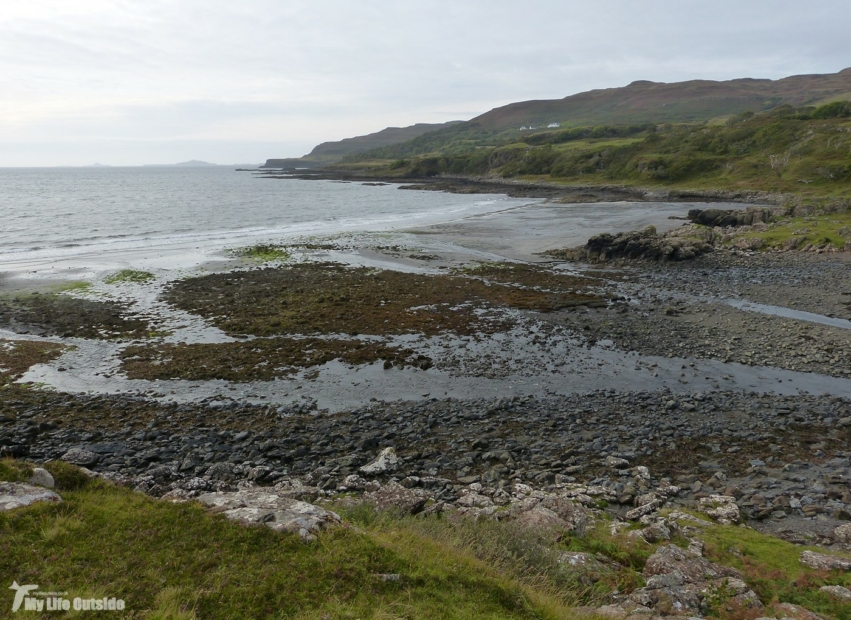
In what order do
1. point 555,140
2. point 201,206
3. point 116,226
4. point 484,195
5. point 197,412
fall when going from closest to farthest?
point 197,412
point 116,226
point 201,206
point 484,195
point 555,140

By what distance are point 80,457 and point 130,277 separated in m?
28.0

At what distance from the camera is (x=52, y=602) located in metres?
5.87

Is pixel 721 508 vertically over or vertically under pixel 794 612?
under

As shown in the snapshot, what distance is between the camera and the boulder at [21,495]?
7410mm

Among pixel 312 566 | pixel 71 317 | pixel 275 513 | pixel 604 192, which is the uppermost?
pixel 604 192

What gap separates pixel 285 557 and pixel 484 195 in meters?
114

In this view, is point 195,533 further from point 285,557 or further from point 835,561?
point 835,561

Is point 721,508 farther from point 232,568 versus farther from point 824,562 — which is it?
point 232,568

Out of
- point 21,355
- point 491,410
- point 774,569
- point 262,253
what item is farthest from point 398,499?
point 262,253

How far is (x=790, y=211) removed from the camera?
55500 mm

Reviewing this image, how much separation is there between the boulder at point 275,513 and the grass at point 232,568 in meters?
0.24

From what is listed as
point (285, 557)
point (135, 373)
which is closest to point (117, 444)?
point (135, 373)

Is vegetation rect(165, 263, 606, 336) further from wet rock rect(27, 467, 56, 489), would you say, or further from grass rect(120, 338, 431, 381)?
wet rock rect(27, 467, 56, 489)

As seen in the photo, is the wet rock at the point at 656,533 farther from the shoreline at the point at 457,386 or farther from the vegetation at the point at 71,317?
the vegetation at the point at 71,317
